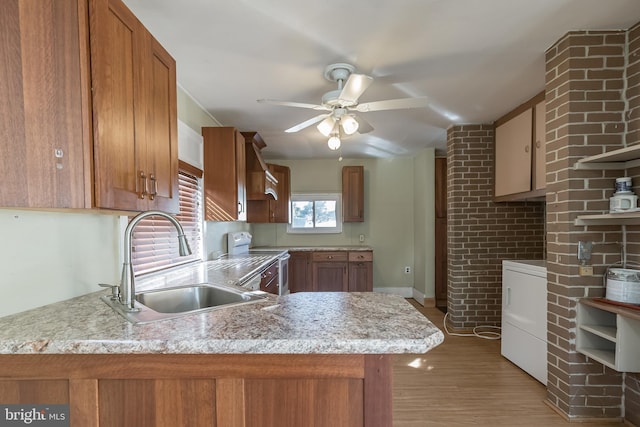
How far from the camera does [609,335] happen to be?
1.64m

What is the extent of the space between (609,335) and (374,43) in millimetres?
2185

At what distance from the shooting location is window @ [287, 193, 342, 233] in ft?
16.4

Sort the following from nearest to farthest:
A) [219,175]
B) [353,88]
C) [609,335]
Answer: [609,335]
[353,88]
[219,175]

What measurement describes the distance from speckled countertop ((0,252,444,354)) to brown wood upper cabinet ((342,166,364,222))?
11.8 feet

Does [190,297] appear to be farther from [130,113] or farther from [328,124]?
[328,124]

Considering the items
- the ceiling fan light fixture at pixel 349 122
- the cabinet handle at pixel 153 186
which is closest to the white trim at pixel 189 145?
the cabinet handle at pixel 153 186

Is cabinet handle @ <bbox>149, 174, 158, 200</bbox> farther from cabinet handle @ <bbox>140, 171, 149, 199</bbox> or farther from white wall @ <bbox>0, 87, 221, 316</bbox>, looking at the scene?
white wall @ <bbox>0, 87, 221, 316</bbox>

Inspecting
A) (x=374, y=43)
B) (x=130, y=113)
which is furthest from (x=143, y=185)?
(x=374, y=43)

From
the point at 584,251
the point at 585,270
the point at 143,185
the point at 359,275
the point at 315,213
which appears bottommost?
the point at 359,275

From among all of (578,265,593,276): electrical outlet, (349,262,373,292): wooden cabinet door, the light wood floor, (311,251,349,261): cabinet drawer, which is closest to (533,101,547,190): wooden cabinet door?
(578,265,593,276): electrical outlet

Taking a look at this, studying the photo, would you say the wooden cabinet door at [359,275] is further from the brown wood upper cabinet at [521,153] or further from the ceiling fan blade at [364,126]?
the ceiling fan blade at [364,126]

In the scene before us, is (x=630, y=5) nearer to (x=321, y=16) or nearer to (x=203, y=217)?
(x=321, y=16)

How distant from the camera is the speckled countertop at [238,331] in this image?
841mm

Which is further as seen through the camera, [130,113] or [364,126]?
[364,126]
